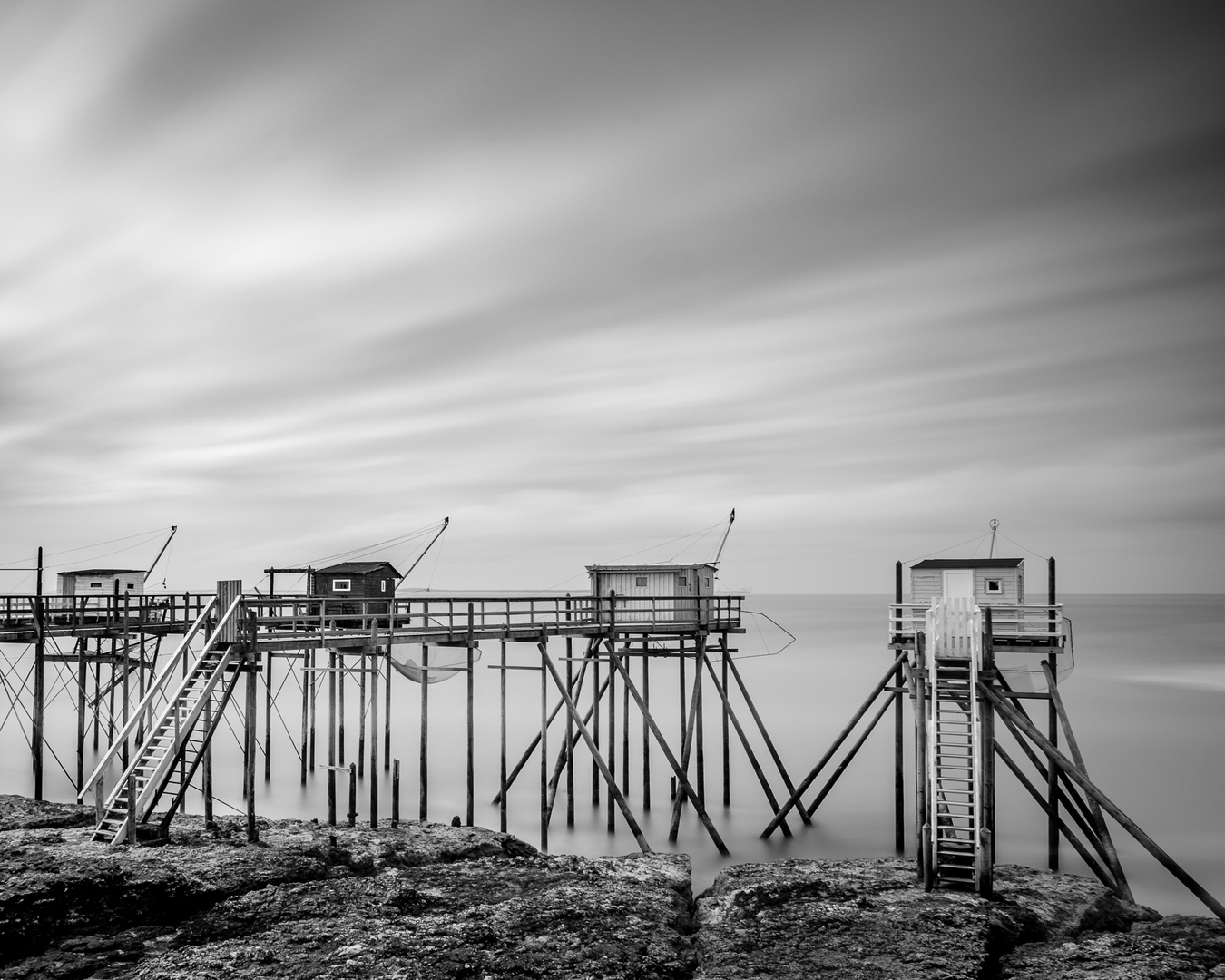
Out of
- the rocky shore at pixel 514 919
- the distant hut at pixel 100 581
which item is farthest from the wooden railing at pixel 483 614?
the distant hut at pixel 100 581

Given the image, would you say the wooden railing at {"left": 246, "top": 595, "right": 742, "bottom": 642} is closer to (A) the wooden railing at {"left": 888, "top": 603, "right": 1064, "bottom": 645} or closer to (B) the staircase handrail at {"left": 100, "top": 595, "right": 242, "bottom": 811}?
(B) the staircase handrail at {"left": 100, "top": 595, "right": 242, "bottom": 811}

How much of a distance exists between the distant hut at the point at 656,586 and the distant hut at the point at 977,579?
706 cm

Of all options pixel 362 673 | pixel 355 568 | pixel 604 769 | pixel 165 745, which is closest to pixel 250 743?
pixel 165 745

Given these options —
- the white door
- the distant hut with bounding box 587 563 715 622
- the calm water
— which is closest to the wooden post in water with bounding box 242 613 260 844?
the calm water

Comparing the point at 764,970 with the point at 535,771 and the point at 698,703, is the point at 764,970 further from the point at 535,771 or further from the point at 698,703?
the point at 535,771

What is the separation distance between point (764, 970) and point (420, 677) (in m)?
14.9

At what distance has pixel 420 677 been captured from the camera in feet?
85.4

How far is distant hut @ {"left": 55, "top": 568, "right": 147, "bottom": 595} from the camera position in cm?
3669

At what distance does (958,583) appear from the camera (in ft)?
77.0

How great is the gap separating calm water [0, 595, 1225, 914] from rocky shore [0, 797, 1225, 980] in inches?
235

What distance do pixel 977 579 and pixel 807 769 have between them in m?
18.1

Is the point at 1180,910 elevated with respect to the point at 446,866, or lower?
lower

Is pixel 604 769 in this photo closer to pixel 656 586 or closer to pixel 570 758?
pixel 570 758

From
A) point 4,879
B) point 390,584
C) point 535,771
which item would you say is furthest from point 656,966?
point 535,771
